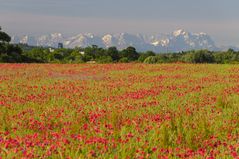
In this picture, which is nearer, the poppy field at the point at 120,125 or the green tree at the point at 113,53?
the poppy field at the point at 120,125

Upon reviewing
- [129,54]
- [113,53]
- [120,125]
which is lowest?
[120,125]

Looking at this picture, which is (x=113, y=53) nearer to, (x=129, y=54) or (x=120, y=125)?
(x=129, y=54)

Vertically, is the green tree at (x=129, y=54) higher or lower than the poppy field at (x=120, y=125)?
higher

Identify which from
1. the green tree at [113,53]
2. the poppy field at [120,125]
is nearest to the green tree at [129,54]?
the green tree at [113,53]

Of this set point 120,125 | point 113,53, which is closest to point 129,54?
point 113,53

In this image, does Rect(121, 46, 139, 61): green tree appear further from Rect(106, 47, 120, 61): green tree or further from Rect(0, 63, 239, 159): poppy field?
Rect(0, 63, 239, 159): poppy field

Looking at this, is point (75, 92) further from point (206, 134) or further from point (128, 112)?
point (206, 134)

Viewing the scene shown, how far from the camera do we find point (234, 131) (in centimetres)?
966

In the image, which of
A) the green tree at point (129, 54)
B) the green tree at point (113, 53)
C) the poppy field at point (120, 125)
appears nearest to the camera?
the poppy field at point (120, 125)

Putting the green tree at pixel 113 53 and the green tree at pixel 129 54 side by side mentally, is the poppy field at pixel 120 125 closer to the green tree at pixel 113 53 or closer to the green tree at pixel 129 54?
the green tree at pixel 113 53

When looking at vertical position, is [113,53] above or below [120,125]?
above

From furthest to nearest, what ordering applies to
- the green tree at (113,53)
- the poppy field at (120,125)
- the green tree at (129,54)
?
the green tree at (129,54), the green tree at (113,53), the poppy field at (120,125)

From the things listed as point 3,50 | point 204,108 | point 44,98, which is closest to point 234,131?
point 204,108

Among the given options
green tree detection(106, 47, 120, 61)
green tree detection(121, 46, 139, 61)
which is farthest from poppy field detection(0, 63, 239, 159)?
green tree detection(121, 46, 139, 61)
